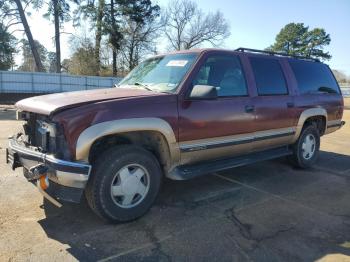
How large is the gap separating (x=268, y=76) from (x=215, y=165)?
1816 mm

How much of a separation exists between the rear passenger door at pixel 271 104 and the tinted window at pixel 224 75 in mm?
303

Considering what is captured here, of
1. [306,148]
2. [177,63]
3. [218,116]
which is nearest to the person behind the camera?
[218,116]

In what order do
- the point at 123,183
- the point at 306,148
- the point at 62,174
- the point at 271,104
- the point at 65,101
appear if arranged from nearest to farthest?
1. the point at 62,174
2. the point at 65,101
3. the point at 123,183
4. the point at 271,104
5. the point at 306,148

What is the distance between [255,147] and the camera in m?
5.38

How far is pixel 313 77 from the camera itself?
6.62 metres

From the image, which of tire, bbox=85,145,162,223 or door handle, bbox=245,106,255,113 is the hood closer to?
tire, bbox=85,145,162,223

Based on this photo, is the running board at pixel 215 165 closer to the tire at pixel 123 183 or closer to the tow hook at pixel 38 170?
the tire at pixel 123 183

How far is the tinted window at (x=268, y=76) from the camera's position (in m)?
5.38

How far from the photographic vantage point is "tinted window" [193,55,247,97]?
465cm

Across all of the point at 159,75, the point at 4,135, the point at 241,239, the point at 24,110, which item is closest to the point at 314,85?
the point at 159,75

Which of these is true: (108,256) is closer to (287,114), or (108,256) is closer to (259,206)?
(259,206)

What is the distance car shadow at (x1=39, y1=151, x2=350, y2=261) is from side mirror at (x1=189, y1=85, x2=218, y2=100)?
1390 mm

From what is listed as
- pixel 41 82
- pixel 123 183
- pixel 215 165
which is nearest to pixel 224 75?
pixel 215 165

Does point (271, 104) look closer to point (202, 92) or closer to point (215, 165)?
point (215, 165)
